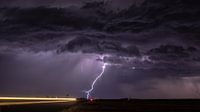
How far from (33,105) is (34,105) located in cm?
21

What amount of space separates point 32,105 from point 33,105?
303 millimetres

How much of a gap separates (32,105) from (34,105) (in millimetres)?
487

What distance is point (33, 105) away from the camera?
80.1 meters

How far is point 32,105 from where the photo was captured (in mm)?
79812

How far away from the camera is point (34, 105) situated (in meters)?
80.1
